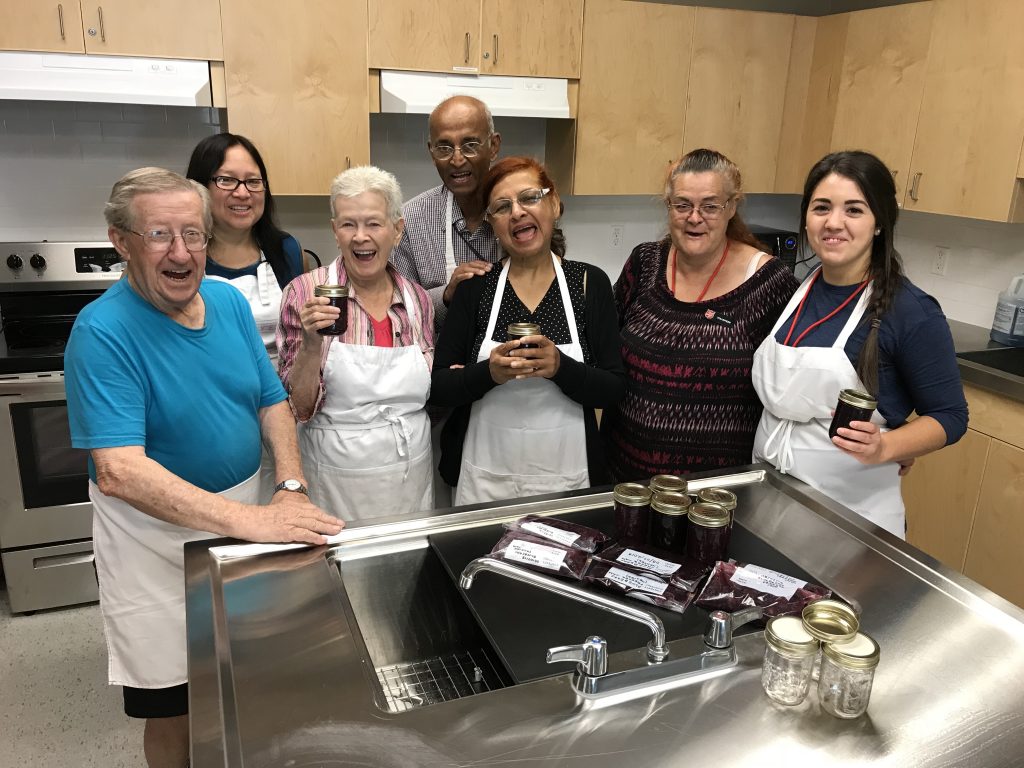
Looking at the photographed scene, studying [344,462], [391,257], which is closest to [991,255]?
[391,257]

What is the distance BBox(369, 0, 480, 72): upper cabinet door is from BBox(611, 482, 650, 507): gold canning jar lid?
7.13 ft

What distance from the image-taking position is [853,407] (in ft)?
4.43

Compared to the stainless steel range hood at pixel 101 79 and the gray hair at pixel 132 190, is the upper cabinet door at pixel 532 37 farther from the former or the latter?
the gray hair at pixel 132 190

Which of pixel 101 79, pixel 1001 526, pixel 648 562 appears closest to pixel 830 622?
pixel 648 562

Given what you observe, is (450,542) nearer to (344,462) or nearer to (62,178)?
(344,462)

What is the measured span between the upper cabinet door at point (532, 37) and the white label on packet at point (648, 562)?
2319 millimetres

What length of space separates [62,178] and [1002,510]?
11.6 feet

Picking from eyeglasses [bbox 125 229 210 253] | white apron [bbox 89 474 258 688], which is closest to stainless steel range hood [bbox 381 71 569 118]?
eyeglasses [bbox 125 229 210 253]

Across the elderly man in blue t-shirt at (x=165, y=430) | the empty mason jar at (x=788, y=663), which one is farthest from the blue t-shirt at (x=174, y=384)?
the empty mason jar at (x=788, y=663)

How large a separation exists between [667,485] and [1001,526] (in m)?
1.89

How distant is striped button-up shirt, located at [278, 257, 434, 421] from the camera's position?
1.78 meters

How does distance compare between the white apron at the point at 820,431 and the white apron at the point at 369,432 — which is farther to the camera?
the white apron at the point at 369,432

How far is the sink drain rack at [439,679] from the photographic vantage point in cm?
119

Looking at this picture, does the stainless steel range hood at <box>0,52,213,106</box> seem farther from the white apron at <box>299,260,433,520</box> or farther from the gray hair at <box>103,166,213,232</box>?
the gray hair at <box>103,166,213,232</box>
